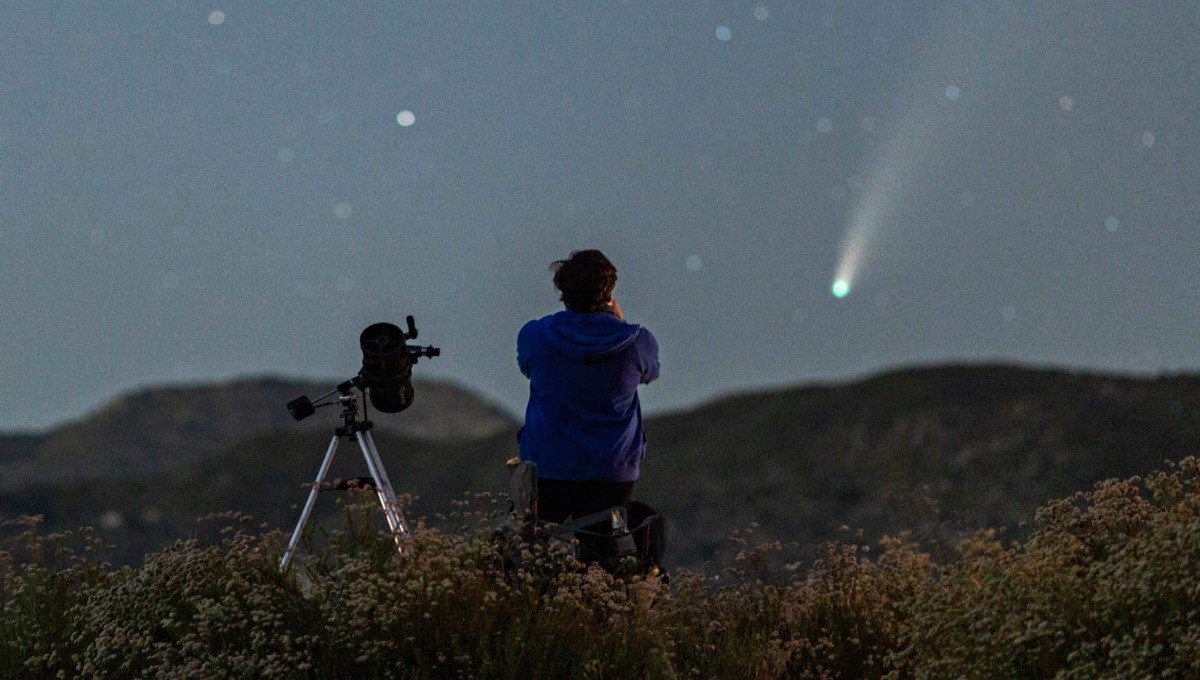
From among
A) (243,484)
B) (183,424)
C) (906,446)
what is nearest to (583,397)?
(906,446)

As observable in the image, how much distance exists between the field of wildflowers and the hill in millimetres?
27963

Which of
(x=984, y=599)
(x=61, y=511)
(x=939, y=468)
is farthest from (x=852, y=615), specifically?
(x=61, y=511)

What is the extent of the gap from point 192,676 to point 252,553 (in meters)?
1.15

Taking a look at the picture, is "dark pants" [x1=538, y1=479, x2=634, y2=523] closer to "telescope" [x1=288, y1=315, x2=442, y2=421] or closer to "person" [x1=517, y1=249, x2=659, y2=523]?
"person" [x1=517, y1=249, x2=659, y2=523]

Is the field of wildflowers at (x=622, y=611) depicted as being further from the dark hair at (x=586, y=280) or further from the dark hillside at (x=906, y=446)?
the dark hillside at (x=906, y=446)

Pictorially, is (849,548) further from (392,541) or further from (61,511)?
(61,511)

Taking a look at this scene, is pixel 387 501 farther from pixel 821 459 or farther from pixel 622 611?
pixel 821 459

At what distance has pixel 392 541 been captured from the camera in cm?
768

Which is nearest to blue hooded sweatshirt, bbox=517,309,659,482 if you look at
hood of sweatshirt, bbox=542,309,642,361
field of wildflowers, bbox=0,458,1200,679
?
hood of sweatshirt, bbox=542,309,642,361

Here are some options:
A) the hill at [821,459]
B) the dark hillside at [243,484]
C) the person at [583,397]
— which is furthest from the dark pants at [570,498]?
the dark hillside at [243,484]

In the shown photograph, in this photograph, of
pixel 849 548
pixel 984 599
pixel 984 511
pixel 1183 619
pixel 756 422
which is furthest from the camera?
pixel 756 422

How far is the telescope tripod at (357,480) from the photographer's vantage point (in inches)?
296

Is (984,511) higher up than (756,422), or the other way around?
(756,422)

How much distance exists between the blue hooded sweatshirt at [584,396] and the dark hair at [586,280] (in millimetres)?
78
